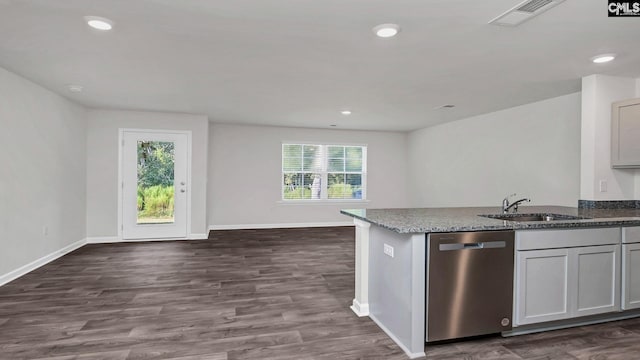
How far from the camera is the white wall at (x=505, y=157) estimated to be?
15.1 ft

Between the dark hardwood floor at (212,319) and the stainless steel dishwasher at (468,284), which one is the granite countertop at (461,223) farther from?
the dark hardwood floor at (212,319)

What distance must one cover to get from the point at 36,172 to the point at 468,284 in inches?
194

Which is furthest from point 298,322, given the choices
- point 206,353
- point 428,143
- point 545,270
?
point 428,143

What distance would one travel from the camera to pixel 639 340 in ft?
8.46

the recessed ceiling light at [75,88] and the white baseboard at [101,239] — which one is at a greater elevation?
the recessed ceiling light at [75,88]

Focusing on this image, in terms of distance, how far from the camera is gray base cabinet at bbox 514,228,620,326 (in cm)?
255

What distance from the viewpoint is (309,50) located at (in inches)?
119

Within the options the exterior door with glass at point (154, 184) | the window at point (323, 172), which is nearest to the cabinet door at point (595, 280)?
the exterior door with glass at point (154, 184)

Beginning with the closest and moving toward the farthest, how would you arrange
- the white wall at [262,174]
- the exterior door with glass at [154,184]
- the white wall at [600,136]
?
the white wall at [600,136] < the exterior door with glass at [154,184] < the white wall at [262,174]

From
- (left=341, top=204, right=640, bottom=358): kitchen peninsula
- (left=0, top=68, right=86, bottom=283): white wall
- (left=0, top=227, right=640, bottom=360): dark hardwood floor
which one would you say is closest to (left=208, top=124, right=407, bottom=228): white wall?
(left=0, top=68, right=86, bottom=283): white wall

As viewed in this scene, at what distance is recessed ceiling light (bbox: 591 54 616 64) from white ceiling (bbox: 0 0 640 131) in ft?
0.31

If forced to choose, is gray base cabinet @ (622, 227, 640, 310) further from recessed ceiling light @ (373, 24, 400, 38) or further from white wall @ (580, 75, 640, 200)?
recessed ceiling light @ (373, 24, 400, 38)

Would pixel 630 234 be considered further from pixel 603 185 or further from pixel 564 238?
pixel 603 185

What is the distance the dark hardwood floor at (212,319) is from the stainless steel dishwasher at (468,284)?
0.16 meters
